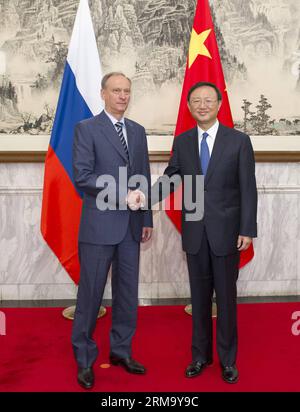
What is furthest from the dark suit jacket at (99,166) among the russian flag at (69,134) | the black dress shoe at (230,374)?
the russian flag at (69,134)

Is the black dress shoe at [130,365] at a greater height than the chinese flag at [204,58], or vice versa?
the chinese flag at [204,58]

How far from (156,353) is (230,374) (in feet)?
1.87

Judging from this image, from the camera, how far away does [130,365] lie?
2711mm

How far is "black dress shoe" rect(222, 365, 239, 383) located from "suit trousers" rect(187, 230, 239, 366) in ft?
0.08

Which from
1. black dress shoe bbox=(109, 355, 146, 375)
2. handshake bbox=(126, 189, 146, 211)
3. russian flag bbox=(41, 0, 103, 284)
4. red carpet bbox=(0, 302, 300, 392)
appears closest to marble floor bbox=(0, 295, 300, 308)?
red carpet bbox=(0, 302, 300, 392)

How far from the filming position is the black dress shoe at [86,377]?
2.51 m

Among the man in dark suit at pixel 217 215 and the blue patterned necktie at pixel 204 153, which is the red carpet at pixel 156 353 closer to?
the man in dark suit at pixel 217 215

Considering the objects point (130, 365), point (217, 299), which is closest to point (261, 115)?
point (217, 299)

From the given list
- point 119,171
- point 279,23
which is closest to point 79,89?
point 119,171

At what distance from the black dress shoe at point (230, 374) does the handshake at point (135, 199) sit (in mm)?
1056

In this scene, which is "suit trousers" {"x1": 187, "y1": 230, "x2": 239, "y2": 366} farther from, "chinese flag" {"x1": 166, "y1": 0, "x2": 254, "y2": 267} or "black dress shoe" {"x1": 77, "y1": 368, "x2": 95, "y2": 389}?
"chinese flag" {"x1": 166, "y1": 0, "x2": 254, "y2": 267}

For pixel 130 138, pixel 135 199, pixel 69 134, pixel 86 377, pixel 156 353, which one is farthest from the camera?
pixel 69 134

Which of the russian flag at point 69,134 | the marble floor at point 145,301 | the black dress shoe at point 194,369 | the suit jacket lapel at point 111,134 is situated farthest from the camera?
the marble floor at point 145,301

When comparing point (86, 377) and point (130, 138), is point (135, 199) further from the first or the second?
point (86, 377)
